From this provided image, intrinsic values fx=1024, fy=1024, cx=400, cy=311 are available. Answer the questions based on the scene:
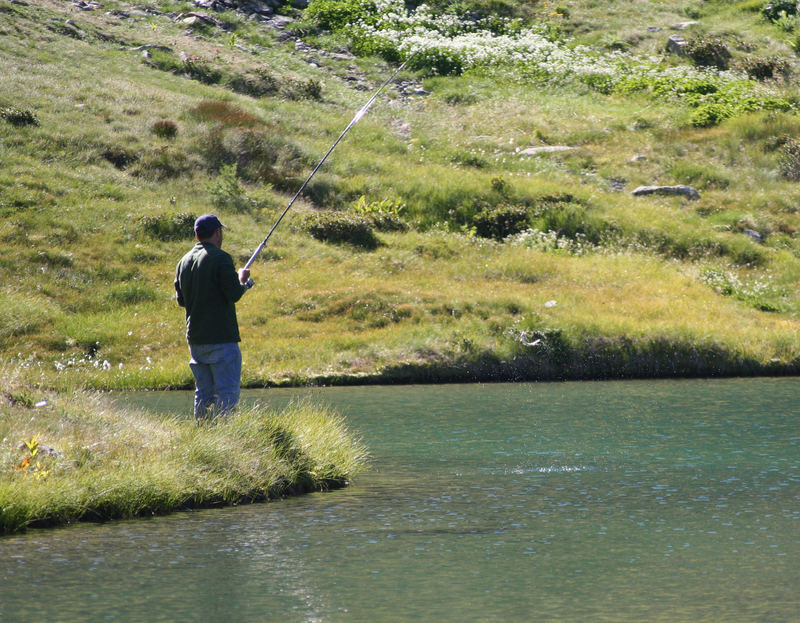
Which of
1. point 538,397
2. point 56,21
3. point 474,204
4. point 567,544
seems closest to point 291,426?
point 567,544

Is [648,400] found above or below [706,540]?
below

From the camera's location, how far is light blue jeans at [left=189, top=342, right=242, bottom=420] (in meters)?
10.8

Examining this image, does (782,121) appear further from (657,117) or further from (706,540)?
(706,540)

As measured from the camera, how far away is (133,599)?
641 centimetres

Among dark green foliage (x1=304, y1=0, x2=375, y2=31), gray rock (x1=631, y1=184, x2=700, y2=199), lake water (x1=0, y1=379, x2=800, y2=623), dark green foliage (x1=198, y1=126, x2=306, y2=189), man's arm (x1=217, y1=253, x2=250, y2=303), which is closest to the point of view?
lake water (x1=0, y1=379, x2=800, y2=623)

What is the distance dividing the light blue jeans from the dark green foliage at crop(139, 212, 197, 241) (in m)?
16.7

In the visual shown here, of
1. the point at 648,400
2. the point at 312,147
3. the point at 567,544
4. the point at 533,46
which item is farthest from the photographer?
the point at 533,46

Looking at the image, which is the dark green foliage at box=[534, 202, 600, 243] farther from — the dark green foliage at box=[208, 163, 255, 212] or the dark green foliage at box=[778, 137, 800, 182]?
the dark green foliage at box=[778, 137, 800, 182]

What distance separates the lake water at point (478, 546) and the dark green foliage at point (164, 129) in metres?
22.2

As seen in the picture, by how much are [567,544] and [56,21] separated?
1665 inches

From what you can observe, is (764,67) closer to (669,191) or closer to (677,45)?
(677,45)

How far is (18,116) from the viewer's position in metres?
31.2

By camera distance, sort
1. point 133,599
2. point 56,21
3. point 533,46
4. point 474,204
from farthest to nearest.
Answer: point 533,46, point 56,21, point 474,204, point 133,599

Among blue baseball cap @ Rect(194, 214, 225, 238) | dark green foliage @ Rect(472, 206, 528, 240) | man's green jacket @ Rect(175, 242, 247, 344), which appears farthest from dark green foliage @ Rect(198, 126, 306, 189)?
man's green jacket @ Rect(175, 242, 247, 344)
